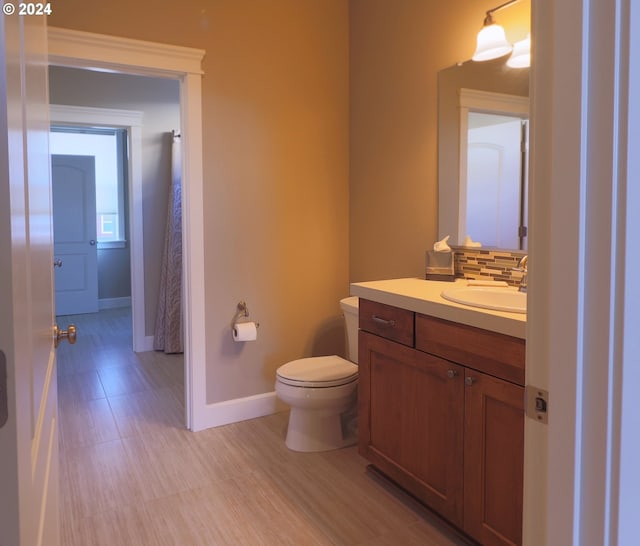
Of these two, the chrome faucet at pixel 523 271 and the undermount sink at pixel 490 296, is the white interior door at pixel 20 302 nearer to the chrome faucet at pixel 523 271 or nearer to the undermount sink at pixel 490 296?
the undermount sink at pixel 490 296

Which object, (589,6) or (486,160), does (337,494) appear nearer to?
(486,160)

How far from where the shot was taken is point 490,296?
2.11 metres

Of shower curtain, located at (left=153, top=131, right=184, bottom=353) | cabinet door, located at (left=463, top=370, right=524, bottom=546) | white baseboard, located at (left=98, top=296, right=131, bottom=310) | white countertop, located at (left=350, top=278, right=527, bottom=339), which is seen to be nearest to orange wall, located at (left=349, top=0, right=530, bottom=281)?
white countertop, located at (left=350, top=278, right=527, bottom=339)

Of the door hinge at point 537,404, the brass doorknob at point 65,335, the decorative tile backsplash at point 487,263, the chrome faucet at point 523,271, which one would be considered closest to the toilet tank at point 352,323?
the decorative tile backsplash at point 487,263

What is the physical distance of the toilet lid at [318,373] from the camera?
8.53 feet

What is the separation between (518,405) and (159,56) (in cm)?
239

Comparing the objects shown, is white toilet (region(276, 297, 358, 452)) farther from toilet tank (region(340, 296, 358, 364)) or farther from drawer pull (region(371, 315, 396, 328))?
drawer pull (region(371, 315, 396, 328))

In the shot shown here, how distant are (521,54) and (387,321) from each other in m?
1.25

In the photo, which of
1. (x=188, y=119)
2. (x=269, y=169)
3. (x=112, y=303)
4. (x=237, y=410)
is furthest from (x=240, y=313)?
(x=112, y=303)

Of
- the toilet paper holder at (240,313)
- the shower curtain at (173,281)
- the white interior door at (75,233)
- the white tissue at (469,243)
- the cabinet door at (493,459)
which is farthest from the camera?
the white interior door at (75,233)

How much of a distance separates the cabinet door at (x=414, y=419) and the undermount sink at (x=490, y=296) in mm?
255

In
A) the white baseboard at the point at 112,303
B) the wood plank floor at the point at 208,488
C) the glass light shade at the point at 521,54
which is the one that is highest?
the glass light shade at the point at 521,54

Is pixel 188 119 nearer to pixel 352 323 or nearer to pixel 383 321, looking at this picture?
pixel 352 323

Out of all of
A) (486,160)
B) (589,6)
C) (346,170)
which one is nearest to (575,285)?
(589,6)
